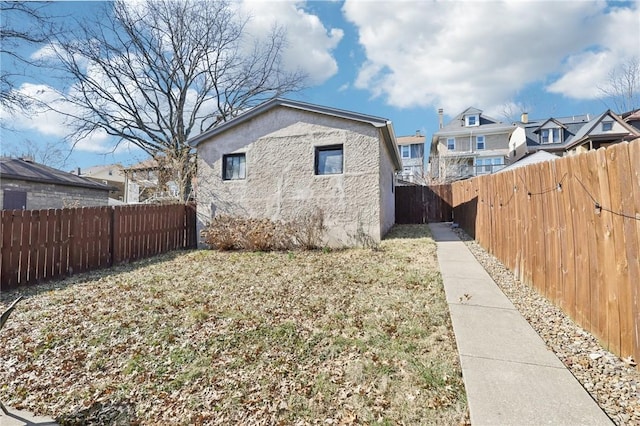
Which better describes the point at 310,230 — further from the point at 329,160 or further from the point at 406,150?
the point at 406,150

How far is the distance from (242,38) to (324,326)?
2139cm

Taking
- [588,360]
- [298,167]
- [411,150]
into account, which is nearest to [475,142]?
[411,150]

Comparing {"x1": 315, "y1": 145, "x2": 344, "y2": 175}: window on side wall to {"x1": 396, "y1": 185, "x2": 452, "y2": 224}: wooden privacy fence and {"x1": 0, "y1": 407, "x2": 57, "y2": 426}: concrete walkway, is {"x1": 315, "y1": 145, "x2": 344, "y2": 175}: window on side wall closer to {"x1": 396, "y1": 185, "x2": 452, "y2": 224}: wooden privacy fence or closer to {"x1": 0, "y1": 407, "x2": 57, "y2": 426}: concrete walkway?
{"x1": 0, "y1": 407, "x2": 57, "y2": 426}: concrete walkway

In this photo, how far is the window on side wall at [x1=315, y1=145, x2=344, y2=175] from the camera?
9.30 meters

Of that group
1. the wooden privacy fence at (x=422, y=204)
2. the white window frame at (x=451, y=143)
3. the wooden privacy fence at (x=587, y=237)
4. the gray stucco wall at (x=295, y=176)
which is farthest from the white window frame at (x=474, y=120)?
the wooden privacy fence at (x=587, y=237)

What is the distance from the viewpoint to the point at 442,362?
2.99m

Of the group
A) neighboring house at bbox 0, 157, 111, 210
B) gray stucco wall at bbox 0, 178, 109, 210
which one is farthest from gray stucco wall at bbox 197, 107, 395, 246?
gray stucco wall at bbox 0, 178, 109, 210

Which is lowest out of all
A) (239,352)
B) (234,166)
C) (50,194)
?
(239,352)

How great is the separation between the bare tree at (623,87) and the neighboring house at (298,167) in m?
35.0

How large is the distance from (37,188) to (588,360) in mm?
20497

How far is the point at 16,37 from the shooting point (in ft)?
33.3

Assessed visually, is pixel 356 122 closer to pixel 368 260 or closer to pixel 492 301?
pixel 368 260

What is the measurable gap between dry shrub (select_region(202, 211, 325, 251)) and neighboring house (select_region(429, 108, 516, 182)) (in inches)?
1002

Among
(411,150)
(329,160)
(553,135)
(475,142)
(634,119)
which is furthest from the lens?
(411,150)
